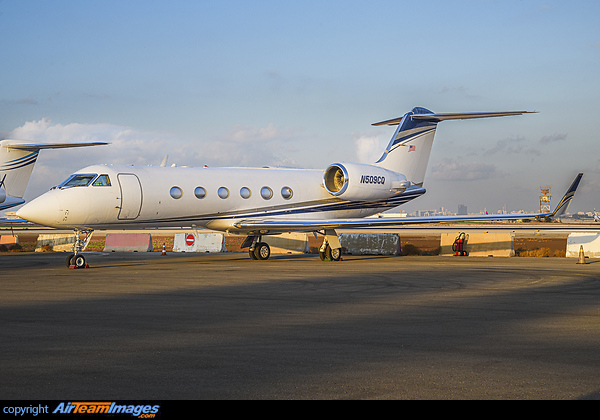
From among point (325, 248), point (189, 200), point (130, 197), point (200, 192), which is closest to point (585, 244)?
point (325, 248)

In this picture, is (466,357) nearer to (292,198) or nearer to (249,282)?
(249,282)

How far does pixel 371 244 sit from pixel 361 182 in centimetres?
552

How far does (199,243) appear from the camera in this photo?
29.4 meters

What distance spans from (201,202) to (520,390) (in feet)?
Answer: 53.5

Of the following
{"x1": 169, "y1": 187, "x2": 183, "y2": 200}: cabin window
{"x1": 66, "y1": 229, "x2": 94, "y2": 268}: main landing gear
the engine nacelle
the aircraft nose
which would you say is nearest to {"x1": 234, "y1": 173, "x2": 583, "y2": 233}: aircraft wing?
the engine nacelle

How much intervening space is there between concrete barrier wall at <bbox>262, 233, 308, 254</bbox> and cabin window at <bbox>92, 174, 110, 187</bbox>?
11.6 metres

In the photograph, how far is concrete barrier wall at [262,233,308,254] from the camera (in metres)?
28.5

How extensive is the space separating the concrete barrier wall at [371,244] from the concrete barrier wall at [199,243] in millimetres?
6241

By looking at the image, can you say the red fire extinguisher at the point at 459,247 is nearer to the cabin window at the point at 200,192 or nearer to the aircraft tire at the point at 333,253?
the aircraft tire at the point at 333,253

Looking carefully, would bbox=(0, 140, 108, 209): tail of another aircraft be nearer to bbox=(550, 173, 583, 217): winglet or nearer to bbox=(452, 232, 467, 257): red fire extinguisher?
bbox=(452, 232, 467, 257): red fire extinguisher

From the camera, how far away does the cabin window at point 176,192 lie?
1950cm

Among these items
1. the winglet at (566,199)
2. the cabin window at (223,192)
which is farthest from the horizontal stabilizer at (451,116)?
the cabin window at (223,192)

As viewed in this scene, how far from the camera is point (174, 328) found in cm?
777
